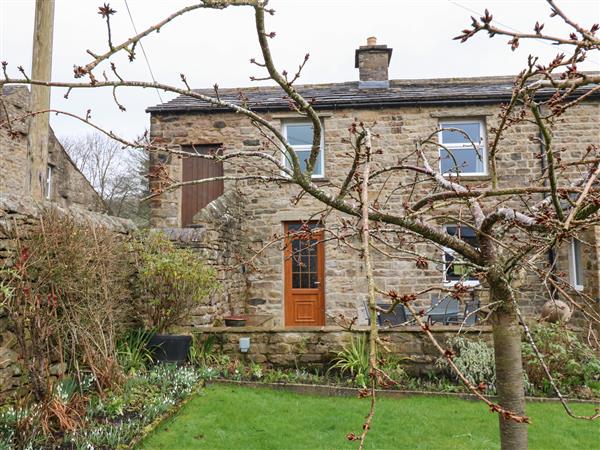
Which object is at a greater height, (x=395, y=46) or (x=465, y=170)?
(x=395, y=46)

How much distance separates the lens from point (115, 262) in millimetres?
5898

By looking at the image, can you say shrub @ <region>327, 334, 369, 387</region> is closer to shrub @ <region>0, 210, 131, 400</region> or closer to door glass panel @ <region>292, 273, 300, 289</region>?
shrub @ <region>0, 210, 131, 400</region>

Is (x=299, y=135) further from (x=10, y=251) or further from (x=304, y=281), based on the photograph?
(x=10, y=251)

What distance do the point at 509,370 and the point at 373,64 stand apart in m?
11.4

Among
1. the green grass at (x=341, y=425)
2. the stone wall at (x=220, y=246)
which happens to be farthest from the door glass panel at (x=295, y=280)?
the green grass at (x=341, y=425)

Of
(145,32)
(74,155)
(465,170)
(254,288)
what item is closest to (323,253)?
(254,288)

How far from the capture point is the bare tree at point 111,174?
982 inches

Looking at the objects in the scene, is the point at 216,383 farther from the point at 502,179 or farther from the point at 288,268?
the point at 502,179

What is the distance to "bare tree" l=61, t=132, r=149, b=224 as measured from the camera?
24953mm

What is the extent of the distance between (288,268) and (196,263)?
417 cm

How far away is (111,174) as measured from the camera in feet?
90.1

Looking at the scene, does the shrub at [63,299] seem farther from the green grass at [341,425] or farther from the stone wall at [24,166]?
the stone wall at [24,166]

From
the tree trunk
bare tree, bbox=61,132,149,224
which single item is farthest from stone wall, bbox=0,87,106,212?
the tree trunk

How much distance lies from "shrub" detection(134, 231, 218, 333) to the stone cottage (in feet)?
8.85
